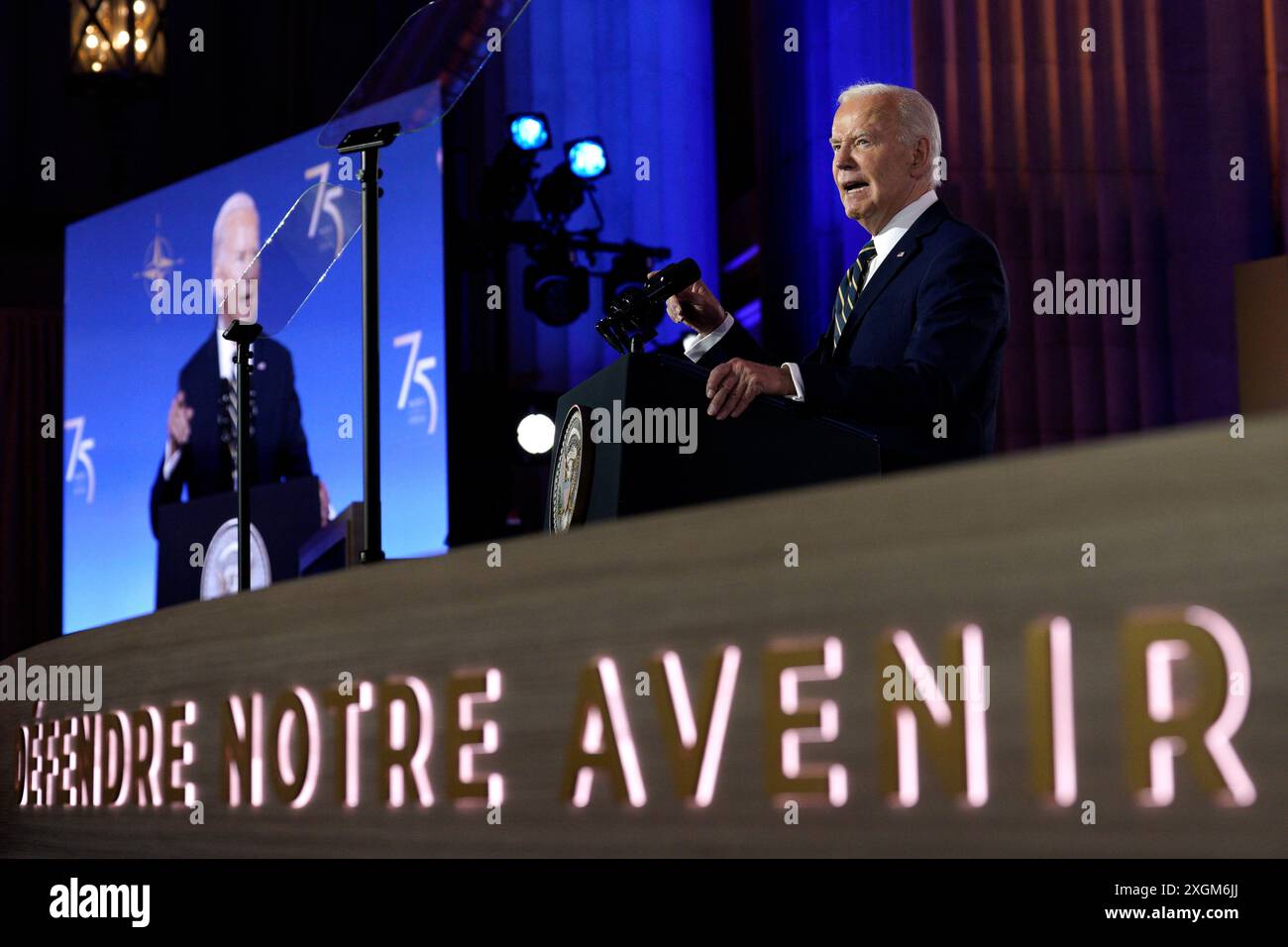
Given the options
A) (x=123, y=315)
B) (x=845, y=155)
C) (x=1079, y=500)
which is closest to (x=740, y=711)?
(x=1079, y=500)

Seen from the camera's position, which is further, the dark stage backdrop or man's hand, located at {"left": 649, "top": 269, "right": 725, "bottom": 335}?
the dark stage backdrop

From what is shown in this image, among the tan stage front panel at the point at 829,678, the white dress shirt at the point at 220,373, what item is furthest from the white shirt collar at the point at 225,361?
the tan stage front panel at the point at 829,678

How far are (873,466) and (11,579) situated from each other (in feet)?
23.0

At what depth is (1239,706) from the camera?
830 millimetres

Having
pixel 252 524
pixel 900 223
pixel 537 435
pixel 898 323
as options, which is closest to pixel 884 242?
pixel 900 223

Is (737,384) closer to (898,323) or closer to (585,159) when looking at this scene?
(898,323)

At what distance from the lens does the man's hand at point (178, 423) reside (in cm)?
621

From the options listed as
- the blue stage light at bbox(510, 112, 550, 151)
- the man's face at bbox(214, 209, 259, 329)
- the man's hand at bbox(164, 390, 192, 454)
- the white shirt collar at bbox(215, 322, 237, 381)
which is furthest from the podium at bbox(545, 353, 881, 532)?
the man's hand at bbox(164, 390, 192, 454)

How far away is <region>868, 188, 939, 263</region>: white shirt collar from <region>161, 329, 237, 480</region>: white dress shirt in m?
4.22

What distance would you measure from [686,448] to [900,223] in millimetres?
627

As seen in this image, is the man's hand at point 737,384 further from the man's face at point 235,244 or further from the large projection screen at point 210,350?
the man's face at point 235,244

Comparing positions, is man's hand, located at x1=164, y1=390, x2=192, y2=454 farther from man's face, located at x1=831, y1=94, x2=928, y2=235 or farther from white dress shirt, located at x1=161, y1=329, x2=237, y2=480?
man's face, located at x1=831, y1=94, x2=928, y2=235

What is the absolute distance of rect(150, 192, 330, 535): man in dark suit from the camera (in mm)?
5711
